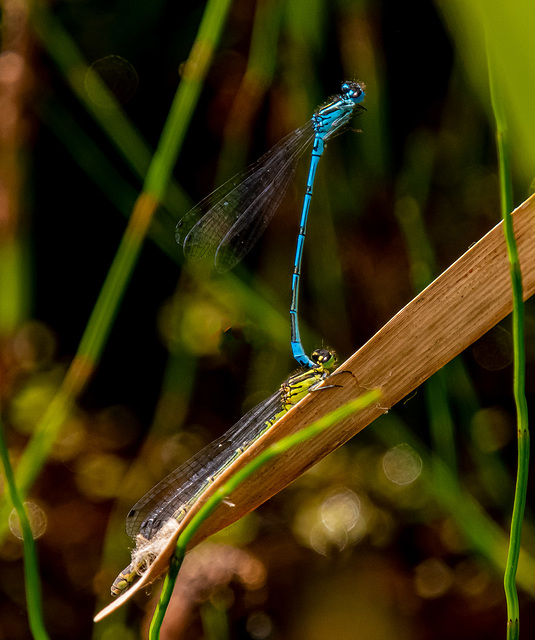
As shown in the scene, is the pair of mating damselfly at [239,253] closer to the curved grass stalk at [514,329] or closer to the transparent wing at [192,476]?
the transparent wing at [192,476]

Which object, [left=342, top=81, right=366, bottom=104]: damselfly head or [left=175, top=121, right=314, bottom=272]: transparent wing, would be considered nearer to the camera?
[left=342, top=81, right=366, bottom=104]: damselfly head

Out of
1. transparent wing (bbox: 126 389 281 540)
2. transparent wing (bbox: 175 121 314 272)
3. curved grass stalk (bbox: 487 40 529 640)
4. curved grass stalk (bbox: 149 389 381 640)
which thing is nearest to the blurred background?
transparent wing (bbox: 175 121 314 272)

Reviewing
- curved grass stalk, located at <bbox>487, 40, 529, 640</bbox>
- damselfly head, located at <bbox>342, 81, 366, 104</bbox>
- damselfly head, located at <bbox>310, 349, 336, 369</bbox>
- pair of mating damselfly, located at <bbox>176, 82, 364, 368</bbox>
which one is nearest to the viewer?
curved grass stalk, located at <bbox>487, 40, 529, 640</bbox>

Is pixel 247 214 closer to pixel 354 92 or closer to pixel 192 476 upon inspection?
pixel 354 92

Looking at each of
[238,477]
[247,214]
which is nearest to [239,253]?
[247,214]

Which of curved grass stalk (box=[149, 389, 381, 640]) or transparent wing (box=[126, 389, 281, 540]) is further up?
transparent wing (box=[126, 389, 281, 540])

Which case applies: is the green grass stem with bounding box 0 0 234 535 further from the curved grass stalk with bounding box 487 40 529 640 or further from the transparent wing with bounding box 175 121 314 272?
the curved grass stalk with bounding box 487 40 529 640

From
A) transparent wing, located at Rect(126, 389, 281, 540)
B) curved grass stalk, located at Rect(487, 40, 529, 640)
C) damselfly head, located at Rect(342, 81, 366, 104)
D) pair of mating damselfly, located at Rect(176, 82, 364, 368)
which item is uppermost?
pair of mating damselfly, located at Rect(176, 82, 364, 368)
